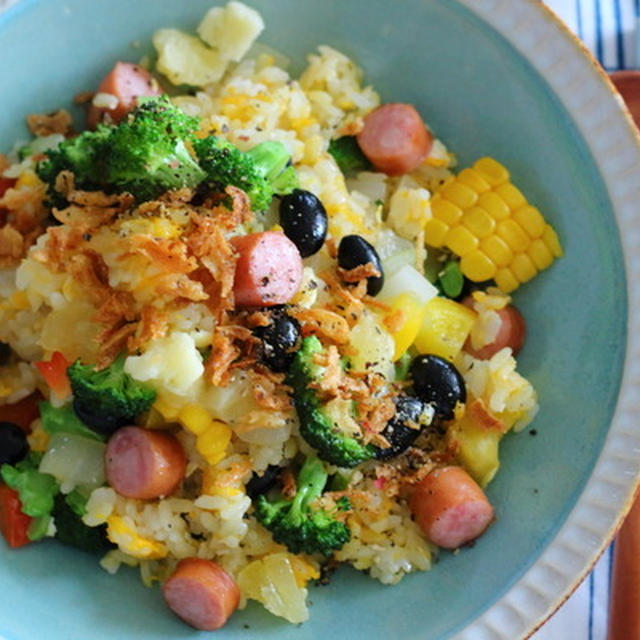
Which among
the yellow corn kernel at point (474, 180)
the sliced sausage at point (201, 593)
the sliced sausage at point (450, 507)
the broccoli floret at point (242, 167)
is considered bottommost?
the sliced sausage at point (450, 507)

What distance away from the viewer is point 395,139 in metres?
3.61

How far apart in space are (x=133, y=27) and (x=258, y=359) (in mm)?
1438

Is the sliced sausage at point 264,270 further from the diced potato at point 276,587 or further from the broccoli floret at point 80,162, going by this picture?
the diced potato at point 276,587

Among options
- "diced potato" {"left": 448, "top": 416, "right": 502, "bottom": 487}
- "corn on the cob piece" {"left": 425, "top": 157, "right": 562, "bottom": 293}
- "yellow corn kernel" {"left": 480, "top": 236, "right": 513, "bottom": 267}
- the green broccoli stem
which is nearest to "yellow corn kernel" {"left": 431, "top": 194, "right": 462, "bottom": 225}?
"corn on the cob piece" {"left": 425, "top": 157, "right": 562, "bottom": 293}

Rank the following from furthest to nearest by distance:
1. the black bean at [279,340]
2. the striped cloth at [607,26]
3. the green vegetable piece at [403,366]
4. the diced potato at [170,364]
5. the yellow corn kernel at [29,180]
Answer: the striped cloth at [607,26] → the yellow corn kernel at [29,180] → the green vegetable piece at [403,366] → the black bean at [279,340] → the diced potato at [170,364]

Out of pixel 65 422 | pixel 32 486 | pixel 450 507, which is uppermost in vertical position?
pixel 65 422

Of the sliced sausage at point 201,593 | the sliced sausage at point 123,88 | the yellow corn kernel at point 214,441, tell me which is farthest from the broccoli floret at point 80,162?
the sliced sausage at point 201,593

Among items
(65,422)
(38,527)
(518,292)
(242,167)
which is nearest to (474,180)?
(518,292)

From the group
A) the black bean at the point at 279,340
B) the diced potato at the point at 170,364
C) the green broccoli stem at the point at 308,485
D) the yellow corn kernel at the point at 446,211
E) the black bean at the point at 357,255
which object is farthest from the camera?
the yellow corn kernel at the point at 446,211

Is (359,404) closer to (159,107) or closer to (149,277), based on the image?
(149,277)

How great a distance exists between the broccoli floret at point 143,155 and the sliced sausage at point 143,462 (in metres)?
0.75

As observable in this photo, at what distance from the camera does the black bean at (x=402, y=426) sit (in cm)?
312

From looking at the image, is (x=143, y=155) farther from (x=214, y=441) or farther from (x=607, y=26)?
(x=607, y=26)

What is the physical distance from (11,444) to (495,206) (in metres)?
1.83
